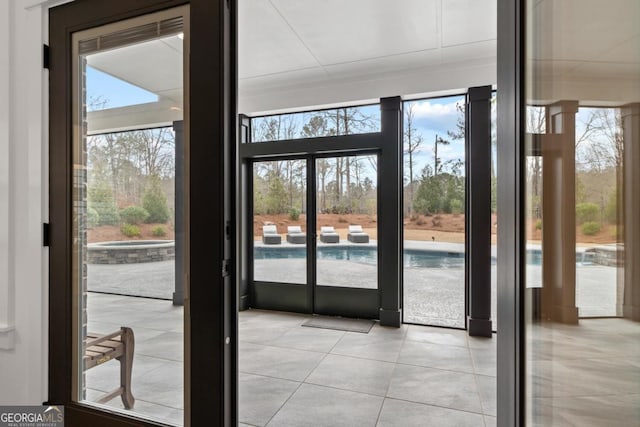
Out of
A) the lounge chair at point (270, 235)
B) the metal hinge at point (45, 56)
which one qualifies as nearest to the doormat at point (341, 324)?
the lounge chair at point (270, 235)

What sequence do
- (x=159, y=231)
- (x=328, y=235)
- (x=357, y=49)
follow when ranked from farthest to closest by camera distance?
1. (x=328, y=235)
2. (x=357, y=49)
3. (x=159, y=231)

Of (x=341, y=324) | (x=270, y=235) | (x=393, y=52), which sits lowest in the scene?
(x=341, y=324)

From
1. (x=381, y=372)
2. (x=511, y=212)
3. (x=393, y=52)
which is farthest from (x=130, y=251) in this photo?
(x=393, y=52)

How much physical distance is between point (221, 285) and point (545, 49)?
1.43 m

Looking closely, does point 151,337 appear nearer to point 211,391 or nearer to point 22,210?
point 211,391

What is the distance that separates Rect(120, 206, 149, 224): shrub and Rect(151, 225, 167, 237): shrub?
0.28 ft

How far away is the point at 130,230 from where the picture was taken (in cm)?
176

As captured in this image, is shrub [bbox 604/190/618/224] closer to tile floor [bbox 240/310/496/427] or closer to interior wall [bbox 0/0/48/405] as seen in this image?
tile floor [bbox 240/310/496/427]

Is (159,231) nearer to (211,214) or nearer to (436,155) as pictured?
(211,214)

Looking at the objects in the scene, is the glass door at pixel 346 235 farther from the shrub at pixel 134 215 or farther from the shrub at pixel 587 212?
the shrub at pixel 587 212

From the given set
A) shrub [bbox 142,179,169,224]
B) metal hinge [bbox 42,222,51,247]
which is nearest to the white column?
metal hinge [bbox 42,222,51,247]

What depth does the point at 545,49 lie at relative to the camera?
1049 millimetres

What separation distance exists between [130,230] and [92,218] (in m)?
0.26

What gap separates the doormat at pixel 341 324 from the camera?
420 cm
